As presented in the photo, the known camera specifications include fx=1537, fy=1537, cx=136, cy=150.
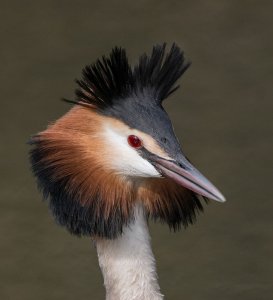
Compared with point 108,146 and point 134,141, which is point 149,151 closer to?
point 134,141

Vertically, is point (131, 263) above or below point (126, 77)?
below

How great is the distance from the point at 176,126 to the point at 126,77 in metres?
3.01

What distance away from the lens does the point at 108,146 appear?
593 centimetres

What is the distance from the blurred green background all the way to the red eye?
7.08 ft

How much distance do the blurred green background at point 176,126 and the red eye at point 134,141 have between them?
7.08ft

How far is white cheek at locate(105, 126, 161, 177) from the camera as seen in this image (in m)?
5.84

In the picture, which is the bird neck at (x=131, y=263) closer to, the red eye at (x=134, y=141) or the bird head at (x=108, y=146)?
the bird head at (x=108, y=146)

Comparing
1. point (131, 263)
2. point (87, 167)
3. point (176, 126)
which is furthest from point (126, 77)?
point (176, 126)

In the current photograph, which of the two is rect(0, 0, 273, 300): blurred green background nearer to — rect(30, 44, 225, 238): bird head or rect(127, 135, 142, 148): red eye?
rect(30, 44, 225, 238): bird head

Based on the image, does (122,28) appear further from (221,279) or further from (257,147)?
(221,279)

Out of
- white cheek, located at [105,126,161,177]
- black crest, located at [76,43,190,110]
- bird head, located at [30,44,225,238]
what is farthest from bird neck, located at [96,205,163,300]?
black crest, located at [76,43,190,110]

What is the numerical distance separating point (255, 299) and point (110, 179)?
2118mm

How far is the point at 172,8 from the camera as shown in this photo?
10.1 m

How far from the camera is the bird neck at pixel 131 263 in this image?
605 cm
